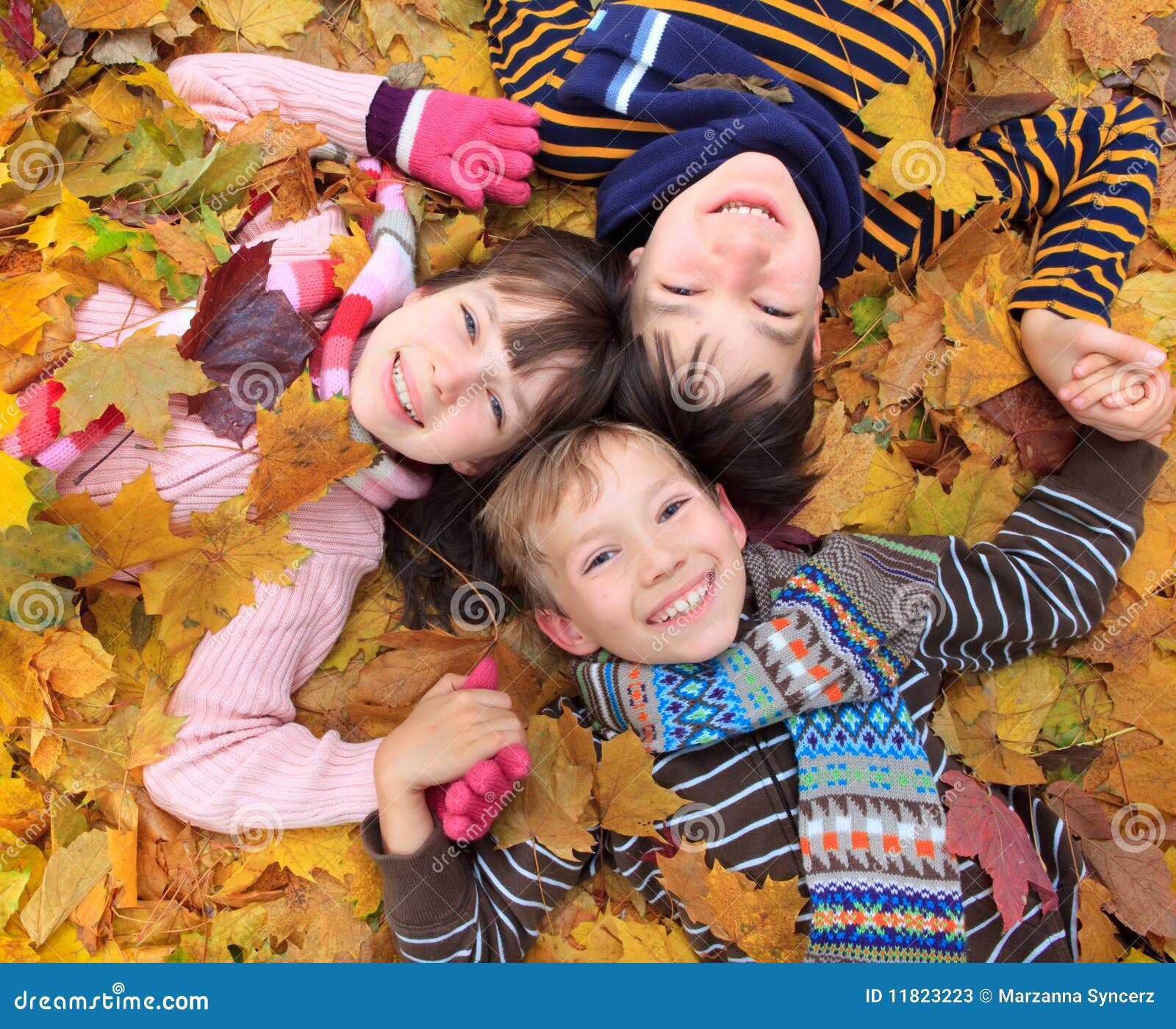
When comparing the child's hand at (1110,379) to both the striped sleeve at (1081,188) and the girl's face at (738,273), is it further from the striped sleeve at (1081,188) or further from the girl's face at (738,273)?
the girl's face at (738,273)

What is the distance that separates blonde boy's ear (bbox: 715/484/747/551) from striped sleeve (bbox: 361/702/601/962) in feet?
2.52

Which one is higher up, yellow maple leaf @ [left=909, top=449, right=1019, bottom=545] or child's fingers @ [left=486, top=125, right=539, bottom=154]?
child's fingers @ [left=486, top=125, right=539, bottom=154]

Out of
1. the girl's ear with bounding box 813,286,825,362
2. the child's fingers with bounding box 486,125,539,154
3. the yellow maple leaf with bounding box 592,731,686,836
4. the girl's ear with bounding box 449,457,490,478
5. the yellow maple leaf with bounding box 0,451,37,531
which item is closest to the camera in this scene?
the yellow maple leaf with bounding box 0,451,37,531

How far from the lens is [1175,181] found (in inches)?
94.2

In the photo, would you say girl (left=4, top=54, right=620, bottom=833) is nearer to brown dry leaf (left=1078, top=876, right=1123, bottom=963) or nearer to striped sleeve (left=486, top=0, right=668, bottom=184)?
striped sleeve (left=486, top=0, right=668, bottom=184)

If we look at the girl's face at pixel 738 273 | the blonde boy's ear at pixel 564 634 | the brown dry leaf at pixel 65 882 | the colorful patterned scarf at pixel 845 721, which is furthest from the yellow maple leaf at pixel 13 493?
the girl's face at pixel 738 273

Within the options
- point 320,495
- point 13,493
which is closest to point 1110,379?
point 320,495

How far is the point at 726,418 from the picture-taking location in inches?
79.7

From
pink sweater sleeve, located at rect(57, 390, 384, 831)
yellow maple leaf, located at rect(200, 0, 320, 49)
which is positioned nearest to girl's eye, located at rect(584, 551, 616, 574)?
pink sweater sleeve, located at rect(57, 390, 384, 831)

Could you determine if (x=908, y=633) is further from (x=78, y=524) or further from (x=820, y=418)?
(x=78, y=524)

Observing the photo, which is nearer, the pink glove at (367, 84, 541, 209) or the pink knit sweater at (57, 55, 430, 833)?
the pink knit sweater at (57, 55, 430, 833)

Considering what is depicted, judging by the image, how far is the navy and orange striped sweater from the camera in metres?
2.21

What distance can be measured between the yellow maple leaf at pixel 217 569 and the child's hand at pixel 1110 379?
6.12ft
